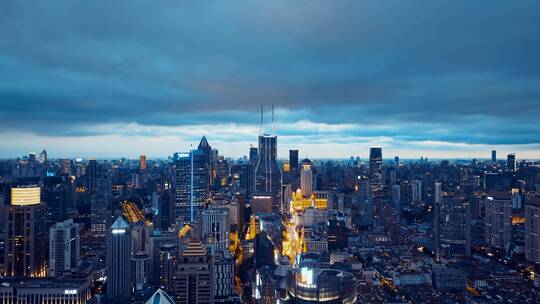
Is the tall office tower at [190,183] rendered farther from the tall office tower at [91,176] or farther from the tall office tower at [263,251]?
the tall office tower at [263,251]

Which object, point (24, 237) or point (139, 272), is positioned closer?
point (139, 272)

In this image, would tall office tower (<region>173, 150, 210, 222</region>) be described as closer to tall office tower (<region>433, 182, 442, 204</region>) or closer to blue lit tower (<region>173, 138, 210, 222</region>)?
blue lit tower (<region>173, 138, 210, 222</region>)

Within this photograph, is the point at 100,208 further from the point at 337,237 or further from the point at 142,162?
the point at 142,162

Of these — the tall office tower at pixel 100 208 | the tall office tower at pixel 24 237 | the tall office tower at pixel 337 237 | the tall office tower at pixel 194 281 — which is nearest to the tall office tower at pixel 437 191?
the tall office tower at pixel 337 237

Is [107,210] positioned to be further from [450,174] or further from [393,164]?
[393,164]

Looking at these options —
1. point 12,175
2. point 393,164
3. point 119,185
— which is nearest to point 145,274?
point 12,175

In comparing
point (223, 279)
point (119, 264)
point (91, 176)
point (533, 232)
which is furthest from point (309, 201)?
point (119, 264)

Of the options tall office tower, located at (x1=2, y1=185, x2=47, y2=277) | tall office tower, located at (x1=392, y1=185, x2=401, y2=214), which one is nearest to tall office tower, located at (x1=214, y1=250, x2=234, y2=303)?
tall office tower, located at (x1=2, y1=185, x2=47, y2=277)
